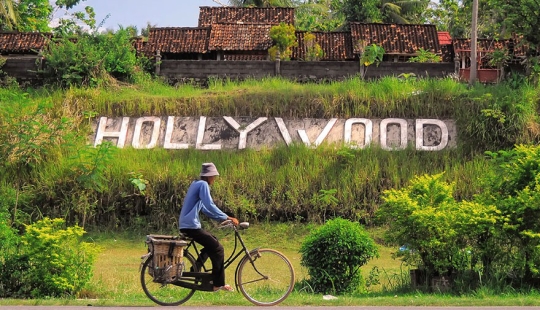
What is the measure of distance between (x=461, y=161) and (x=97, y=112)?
944 cm

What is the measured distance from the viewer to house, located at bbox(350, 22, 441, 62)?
95.9ft

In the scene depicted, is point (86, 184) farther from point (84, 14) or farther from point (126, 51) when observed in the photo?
point (84, 14)

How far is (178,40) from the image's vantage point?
31.0 m

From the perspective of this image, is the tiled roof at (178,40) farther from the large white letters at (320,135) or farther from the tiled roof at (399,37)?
the large white letters at (320,135)

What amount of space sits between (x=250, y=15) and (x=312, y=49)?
7745 mm

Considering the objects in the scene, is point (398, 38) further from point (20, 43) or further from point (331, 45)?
point (20, 43)

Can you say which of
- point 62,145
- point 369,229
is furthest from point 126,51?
point 369,229

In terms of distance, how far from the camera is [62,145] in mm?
19453

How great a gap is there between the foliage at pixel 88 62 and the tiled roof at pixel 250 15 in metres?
10.6

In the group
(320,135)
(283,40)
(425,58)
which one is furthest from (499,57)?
(283,40)

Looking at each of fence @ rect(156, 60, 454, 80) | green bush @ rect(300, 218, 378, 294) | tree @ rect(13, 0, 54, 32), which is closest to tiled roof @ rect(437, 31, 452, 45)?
fence @ rect(156, 60, 454, 80)

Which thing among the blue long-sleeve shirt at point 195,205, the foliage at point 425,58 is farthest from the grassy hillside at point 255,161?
the blue long-sleeve shirt at point 195,205

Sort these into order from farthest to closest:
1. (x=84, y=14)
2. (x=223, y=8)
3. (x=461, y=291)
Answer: (x=84, y=14) → (x=223, y=8) → (x=461, y=291)

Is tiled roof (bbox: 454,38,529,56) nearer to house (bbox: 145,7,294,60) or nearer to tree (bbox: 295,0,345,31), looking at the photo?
house (bbox: 145,7,294,60)
